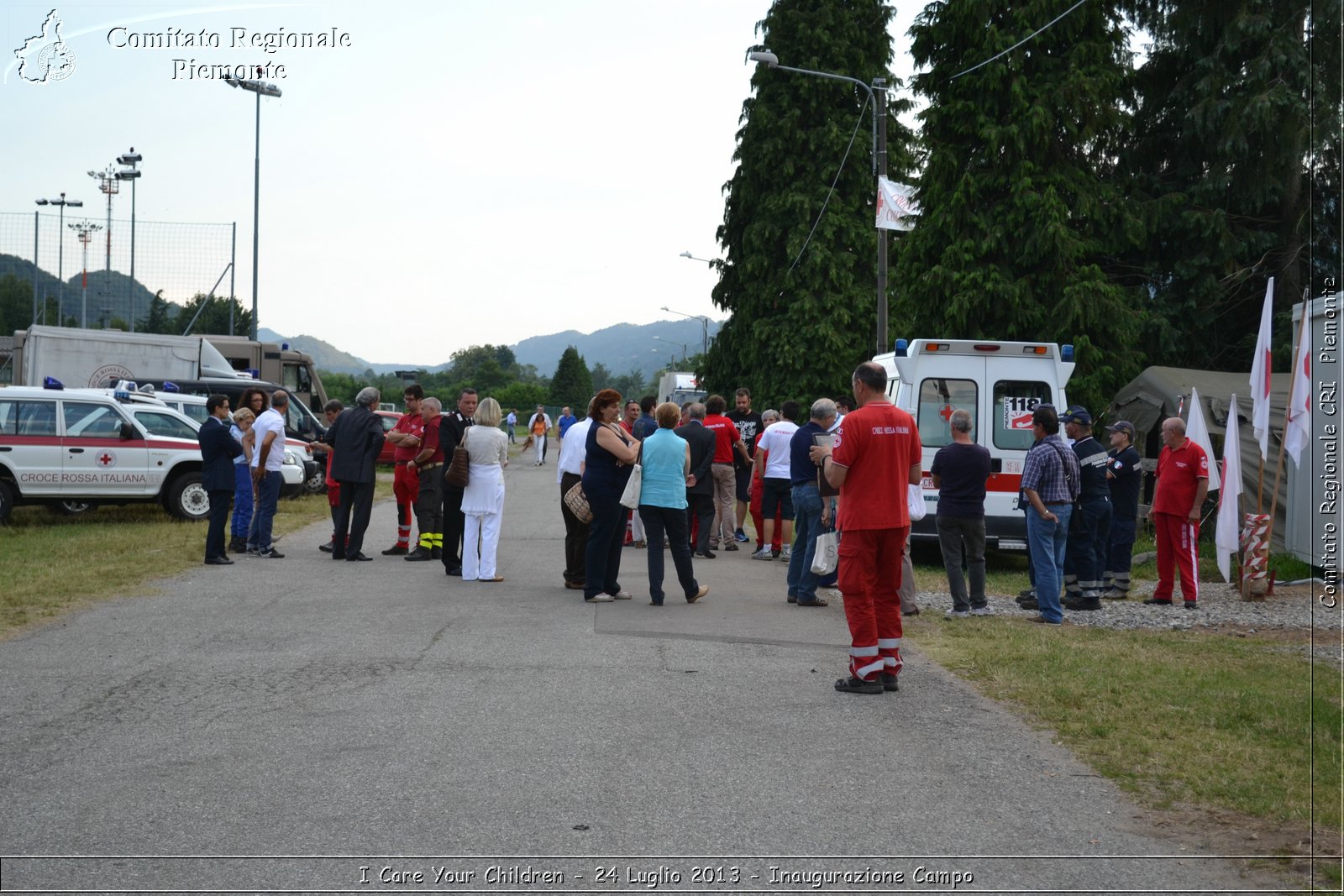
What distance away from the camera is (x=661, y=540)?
11.3 metres

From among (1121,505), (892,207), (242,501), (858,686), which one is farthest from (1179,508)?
(242,501)

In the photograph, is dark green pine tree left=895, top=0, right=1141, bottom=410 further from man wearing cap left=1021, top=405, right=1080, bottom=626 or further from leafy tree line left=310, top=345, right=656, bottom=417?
leafy tree line left=310, top=345, right=656, bottom=417

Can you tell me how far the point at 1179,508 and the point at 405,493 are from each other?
8897 mm

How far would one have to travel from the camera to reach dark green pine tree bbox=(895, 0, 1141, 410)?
24.2 m

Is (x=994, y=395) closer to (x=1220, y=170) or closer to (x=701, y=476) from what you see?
(x=701, y=476)

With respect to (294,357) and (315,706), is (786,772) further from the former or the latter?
(294,357)

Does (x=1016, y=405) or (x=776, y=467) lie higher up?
(x=1016, y=405)

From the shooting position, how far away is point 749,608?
11.2 metres

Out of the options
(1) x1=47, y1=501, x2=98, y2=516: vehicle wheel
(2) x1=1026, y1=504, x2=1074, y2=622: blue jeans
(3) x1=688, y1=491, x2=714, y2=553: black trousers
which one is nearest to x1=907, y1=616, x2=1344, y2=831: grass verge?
(2) x1=1026, y1=504, x2=1074, y2=622: blue jeans

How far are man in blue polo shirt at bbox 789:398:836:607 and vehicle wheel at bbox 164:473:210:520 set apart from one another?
34.2 feet

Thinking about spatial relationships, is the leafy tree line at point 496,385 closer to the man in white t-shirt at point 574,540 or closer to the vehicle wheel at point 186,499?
the vehicle wheel at point 186,499

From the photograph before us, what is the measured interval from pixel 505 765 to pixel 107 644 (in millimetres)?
4553

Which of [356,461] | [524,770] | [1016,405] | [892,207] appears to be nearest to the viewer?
[524,770]

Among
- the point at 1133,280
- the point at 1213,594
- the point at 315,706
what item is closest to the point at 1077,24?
the point at 1133,280
